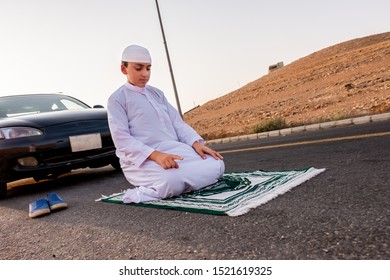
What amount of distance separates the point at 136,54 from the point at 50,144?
6.01 ft

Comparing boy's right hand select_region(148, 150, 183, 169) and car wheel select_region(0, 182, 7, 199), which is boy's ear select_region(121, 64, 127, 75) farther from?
car wheel select_region(0, 182, 7, 199)

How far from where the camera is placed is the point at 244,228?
1.84 meters

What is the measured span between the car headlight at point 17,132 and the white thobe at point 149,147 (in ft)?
4.86

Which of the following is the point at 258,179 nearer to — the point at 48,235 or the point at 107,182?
the point at 48,235

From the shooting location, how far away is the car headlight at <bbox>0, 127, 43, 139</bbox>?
393cm

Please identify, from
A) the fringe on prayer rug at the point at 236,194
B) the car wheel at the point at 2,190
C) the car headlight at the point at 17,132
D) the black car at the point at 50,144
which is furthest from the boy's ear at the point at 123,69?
the car wheel at the point at 2,190

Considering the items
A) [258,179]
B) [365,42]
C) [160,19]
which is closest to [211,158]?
[258,179]

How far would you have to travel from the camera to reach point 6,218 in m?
3.07

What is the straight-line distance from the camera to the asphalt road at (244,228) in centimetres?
153

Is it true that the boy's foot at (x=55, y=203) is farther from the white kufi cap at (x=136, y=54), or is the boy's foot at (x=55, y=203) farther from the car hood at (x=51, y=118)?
the white kufi cap at (x=136, y=54)

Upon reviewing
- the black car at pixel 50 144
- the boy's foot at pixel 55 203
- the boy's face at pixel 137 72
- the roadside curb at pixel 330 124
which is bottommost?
the roadside curb at pixel 330 124

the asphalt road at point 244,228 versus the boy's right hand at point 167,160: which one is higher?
the boy's right hand at point 167,160

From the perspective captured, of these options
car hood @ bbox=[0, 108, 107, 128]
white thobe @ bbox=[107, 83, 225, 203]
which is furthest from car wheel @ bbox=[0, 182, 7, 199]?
white thobe @ bbox=[107, 83, 225, 203]
